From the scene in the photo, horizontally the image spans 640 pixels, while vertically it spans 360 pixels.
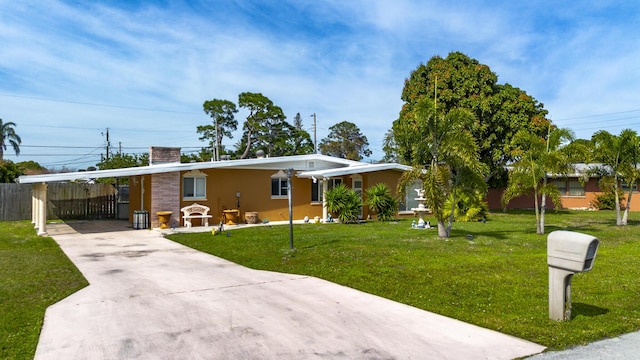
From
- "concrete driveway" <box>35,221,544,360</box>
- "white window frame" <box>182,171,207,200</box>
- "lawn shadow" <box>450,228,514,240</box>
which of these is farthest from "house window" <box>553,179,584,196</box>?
"concrete driveway" <box>35,221,544,360</box>

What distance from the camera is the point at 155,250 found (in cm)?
1223

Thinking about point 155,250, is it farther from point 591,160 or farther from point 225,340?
point 591,160

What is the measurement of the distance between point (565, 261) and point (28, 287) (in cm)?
809

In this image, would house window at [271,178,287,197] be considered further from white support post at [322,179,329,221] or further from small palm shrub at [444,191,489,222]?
small palm shrub at [444,191,489,222]

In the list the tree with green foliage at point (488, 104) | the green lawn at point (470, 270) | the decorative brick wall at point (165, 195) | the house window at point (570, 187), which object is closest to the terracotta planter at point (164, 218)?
the decorative brick wall at point (165, 195)

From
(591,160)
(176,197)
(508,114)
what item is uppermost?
(508,114)

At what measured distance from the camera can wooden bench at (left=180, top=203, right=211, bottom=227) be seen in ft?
58.5

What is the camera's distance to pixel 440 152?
13344 millimetres

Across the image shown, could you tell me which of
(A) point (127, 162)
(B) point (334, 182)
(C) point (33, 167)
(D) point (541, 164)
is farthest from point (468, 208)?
(C) point (33, 167)

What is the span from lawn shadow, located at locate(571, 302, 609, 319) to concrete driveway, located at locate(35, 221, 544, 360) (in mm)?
1565

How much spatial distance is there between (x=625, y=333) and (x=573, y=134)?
41.2 feet

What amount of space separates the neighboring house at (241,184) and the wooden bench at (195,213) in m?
0.32

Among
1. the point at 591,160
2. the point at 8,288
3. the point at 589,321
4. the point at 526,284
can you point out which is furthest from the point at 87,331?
the point at 591,160

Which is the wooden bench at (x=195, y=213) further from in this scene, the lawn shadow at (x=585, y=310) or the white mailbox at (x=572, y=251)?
the white mailbox at (x=572, y=251)
